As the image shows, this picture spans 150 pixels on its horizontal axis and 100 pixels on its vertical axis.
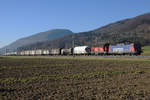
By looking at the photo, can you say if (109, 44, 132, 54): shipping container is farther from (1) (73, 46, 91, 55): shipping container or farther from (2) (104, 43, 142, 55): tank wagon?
(1) (73, 46, 91, 55): shipping container

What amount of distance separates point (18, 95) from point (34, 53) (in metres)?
141

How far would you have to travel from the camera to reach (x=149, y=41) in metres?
192

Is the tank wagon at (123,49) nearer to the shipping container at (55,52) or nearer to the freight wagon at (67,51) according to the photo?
the freight wagon at (67,51)

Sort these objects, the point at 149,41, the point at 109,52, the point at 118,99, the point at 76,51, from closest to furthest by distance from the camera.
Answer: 1. the point at 118,99
2. the point at 109,52
3. the point at 76,51
4. the point at 149,41

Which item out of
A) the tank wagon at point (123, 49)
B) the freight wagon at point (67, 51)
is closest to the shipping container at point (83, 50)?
the freight wagon at point (67, 51)

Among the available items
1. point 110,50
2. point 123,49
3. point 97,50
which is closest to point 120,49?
point 123,49

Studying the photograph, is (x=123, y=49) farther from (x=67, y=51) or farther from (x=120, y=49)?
(x=67, y=51)

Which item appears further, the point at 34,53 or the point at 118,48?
the point at 34,53

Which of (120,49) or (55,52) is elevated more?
(120,49)

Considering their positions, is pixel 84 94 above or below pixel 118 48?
below

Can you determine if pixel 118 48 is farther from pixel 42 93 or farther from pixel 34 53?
pixel 34 53

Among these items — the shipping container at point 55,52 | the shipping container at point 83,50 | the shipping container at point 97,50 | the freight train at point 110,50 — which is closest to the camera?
the freight train at point 110,50

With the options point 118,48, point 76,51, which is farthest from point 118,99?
point 76,51

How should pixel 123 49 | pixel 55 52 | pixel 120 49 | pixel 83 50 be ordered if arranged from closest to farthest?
pixel 123 49, pixel 120 49, pixel 83 50, pixel 55 52
